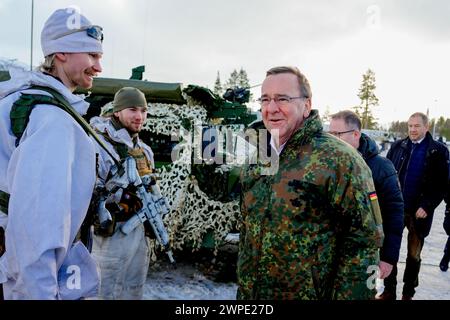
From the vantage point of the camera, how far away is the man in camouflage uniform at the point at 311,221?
178 cm

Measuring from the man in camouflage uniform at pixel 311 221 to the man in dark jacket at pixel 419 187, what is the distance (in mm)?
2867

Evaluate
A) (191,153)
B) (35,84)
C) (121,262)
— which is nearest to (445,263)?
(191,153)

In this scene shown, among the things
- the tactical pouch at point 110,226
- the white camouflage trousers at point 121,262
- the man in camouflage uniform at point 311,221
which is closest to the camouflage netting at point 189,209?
the white camouflage trousers at point 121,262

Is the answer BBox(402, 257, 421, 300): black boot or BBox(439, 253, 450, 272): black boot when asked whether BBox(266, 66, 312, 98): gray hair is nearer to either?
BBox(402, 257, 421, 300): black boot

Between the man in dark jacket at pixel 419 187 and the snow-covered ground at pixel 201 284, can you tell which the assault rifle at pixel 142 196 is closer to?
the snow-covered ground at pixel 201 284

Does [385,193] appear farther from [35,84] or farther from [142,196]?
[35,84]

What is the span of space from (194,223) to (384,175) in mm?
2410

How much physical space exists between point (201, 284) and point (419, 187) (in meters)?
2.76

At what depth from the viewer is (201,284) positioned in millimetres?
4637

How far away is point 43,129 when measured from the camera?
1.35 metres

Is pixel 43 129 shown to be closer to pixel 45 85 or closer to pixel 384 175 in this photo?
pixel 45 85

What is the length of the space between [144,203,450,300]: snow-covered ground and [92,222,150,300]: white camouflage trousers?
911 millimetres
